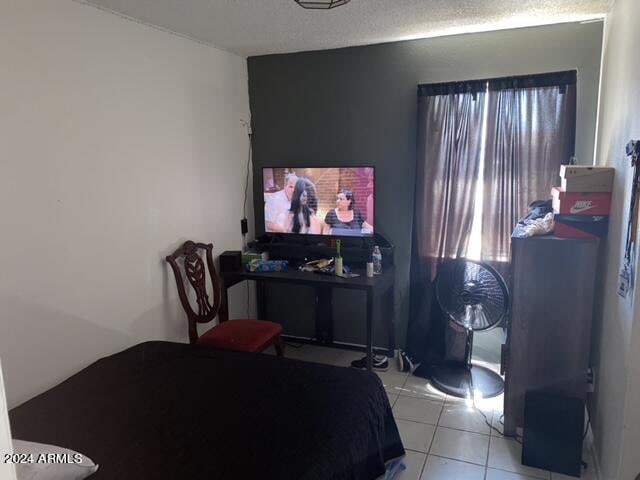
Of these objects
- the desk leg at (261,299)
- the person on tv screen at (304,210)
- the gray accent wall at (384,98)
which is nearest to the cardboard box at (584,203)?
A: the gray accent wall at (384,98)

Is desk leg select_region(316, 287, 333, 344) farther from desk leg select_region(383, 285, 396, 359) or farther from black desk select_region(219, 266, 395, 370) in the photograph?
A: desk leg select_region(383, 285, 396, 359)

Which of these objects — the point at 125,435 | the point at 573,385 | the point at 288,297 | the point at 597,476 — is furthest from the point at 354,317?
the point at 125,435

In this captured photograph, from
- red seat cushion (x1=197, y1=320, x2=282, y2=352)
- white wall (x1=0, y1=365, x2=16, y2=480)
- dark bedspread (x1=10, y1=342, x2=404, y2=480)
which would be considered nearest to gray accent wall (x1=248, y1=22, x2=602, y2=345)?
red seat cushion (x1=197, y1=320, x2=282, y2=352)

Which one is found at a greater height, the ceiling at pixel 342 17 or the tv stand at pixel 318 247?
the ceiling at pixel 342 17

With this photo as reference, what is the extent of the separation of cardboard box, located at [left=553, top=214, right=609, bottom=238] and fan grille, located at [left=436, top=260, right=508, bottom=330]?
0.56 meters

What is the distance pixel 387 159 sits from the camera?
356 centimetres

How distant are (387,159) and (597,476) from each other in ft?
7.68

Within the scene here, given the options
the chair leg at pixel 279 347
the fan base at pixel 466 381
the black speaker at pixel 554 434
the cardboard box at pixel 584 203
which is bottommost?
the fan base at pixel 466 381

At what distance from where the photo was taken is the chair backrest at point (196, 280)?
122 inches

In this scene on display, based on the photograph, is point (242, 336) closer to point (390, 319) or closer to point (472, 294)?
point (390, 319)

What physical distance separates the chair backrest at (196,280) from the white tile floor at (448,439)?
1.38 meters

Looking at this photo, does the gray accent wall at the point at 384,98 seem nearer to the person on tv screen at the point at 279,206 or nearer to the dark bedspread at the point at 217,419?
the person on tv screen at the point at 279,206

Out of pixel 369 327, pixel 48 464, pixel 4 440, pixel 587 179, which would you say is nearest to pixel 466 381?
pixel 369 327

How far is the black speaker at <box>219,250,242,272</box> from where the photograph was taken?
3506 millimetres
